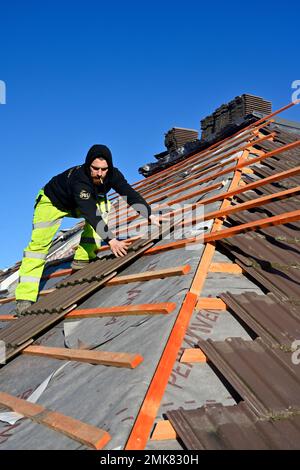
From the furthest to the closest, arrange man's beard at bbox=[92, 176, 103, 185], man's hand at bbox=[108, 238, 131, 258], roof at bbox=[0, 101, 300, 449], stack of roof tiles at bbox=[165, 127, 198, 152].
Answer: stack of roof tiles at bbox=[165, 127, 198, 152] → man's beard at bbox=[92, 176, 103, 185] → man's hand at bbox=[108, 238, 131, 258] → roof at bbox=[0, 101, 300, 449]

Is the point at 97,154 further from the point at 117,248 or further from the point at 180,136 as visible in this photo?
the point at 180,136

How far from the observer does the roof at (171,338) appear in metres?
1.93

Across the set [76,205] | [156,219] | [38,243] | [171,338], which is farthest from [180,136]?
[171,338]

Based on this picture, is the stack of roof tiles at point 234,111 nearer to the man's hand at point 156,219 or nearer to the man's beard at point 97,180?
the man's hand at point 156,219

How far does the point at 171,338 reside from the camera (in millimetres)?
2295

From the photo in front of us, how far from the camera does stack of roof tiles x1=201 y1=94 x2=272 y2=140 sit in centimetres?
1080

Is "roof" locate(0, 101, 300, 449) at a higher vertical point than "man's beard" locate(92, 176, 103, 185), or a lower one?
lower

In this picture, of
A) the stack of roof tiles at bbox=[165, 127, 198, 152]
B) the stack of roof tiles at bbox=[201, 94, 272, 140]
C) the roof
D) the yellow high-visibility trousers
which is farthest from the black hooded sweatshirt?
the stack of roof tiles at bbox=[165, 127, 198, 152]

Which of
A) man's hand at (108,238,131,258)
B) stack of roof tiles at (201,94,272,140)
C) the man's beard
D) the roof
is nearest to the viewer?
the roof

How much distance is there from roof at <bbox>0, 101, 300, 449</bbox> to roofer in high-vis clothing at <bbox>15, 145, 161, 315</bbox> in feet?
1.26

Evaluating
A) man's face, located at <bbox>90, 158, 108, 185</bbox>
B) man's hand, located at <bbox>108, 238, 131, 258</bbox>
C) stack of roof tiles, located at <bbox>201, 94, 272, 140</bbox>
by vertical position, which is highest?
stack of roof tiles, located at <bbox>201, 94, 272, 140</bbox>

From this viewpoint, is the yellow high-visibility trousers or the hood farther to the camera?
the yellow high-visibility trousers

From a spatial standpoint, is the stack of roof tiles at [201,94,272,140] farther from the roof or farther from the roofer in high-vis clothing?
the roof

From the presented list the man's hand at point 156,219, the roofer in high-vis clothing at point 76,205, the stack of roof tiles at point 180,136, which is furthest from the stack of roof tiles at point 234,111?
the roofer in high-vis clothing at point 76,205
